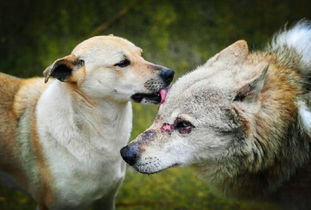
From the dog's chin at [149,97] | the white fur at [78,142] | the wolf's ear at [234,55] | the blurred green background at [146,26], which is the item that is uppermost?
the blurred green background at [146,26]

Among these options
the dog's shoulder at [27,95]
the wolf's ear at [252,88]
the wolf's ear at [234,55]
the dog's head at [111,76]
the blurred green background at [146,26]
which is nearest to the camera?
the wolf's ear at [252,88]

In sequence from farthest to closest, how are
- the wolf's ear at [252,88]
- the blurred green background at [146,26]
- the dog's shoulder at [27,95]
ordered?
the blurred green background at [146,26], the dog's shoulder at [27,95], the wolf's ear at [252,88]

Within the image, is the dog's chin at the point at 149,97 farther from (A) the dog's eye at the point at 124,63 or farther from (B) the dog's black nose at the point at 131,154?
(B) the dog's black nose at the point at 131,154

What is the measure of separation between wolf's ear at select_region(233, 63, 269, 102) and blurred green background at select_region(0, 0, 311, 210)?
10.1 ft

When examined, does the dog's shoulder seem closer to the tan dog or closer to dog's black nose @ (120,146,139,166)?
the tan dog

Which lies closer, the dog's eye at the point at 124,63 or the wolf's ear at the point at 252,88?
the wolf's ear at the point at 252,88

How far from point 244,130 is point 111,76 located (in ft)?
3.57

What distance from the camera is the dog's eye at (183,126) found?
371 centimetres

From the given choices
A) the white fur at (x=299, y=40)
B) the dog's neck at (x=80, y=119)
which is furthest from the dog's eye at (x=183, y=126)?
the white fur at (x=299, y=40)

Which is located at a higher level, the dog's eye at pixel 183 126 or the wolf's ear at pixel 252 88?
the wolf's ear at pixel 252 88

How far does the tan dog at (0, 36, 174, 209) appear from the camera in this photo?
418cm

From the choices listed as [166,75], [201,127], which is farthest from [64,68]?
[201,127]

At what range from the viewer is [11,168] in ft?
15.0

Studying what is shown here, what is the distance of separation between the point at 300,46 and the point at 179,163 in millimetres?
1142
